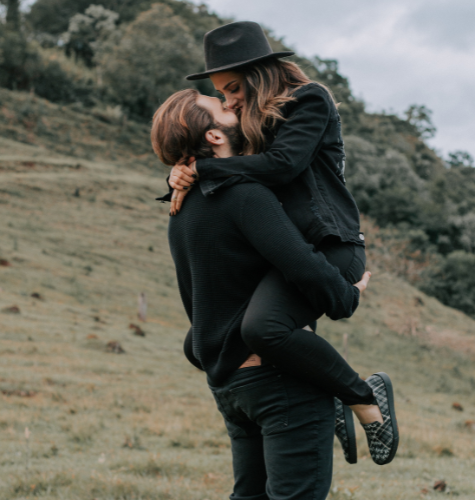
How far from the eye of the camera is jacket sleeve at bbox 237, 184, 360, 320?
1.87 m

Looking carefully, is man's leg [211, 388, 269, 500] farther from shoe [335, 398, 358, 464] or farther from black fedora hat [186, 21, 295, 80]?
black fedora hat [186, 21, 295, 80]

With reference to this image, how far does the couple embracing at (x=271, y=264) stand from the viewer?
1.92 m

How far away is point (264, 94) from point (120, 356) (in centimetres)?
1076

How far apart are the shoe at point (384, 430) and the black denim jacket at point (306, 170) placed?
0.56 meters

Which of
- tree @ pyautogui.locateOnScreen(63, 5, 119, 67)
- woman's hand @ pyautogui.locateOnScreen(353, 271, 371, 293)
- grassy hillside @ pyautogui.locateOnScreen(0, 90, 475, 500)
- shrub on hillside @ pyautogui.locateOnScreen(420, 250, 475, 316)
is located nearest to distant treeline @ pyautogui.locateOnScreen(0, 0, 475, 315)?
shrub on hillside @ pyautogui.locateOnScreen(420, 250, 475, 316)

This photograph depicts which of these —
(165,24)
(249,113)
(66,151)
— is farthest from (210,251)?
(165,24)

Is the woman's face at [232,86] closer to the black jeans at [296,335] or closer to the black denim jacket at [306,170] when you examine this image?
the black denim jacket at [306,170]

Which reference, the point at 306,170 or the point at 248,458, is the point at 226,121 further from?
the point at 248,458

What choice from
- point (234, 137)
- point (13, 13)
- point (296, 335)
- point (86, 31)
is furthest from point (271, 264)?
point (86, 31)

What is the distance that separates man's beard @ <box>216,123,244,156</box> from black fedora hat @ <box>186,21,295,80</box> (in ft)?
0.78

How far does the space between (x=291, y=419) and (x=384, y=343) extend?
→ 22113mm

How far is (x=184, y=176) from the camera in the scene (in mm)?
2043

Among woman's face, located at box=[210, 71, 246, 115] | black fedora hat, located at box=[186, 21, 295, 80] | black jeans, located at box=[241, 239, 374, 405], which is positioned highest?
black fedora hat, located at box=[186, 21, 295, 80]

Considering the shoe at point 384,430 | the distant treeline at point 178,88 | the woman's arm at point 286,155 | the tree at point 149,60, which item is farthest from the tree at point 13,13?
the shoe at point 384,430
